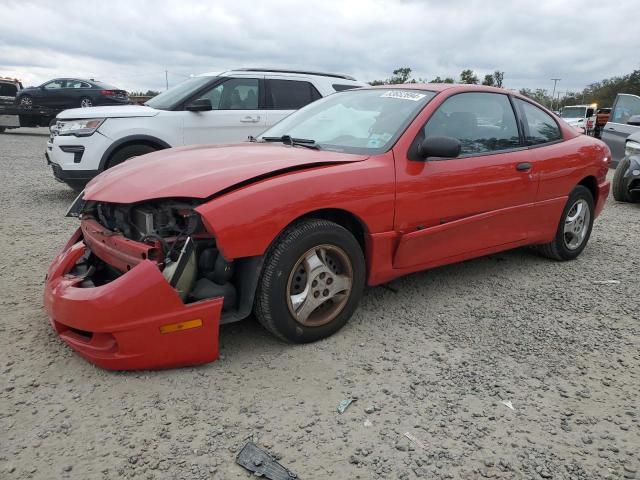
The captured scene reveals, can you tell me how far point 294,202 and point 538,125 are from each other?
2728 mm

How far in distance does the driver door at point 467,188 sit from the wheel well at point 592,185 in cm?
100

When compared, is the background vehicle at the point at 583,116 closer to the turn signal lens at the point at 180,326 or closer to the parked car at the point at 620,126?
the parked car at the point at 620,126

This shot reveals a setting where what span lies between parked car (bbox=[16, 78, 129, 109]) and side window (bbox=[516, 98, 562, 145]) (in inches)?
659

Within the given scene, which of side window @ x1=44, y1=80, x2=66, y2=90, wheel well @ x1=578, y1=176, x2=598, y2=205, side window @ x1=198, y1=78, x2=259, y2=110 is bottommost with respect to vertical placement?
wheel well @ x1=578, y1=176, x2=598, y2=205

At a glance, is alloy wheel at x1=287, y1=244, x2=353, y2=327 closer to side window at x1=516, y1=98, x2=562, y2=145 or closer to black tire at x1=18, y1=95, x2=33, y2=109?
side window at x1=516, y1=98, x2=562, y2=145

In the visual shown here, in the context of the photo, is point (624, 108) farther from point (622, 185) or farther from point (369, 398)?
point (369, 398)

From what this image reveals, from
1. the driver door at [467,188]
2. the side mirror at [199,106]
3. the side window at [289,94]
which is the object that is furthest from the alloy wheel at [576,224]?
the side mirror at [199,106]

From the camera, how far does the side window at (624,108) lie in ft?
34.9

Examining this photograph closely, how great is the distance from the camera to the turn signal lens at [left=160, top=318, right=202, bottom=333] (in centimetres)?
261

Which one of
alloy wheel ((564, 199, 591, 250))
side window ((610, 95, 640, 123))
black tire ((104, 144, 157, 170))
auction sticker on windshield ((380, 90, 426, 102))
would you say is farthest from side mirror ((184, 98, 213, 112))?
side window ((610, 95, 640, 123))

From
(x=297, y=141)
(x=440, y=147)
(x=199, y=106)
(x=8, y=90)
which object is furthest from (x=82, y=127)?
(x=8, y=90)

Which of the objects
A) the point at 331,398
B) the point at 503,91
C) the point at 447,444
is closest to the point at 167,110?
the point at 503,91

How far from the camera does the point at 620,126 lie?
10102 mm

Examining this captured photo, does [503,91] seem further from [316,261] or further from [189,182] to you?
[189,182]
